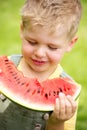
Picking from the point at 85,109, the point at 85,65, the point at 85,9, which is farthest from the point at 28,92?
the point at 85,9

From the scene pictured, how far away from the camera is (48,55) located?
8.04 ft

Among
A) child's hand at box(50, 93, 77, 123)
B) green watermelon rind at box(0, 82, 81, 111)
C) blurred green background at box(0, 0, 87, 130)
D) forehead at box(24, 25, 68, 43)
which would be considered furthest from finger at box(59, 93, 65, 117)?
blurred green background at box(0, 0, 87, 130)

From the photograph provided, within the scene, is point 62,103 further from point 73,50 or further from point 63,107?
point 73,50

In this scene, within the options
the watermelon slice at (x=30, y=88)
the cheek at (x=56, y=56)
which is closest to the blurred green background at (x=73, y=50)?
the watermelon slice at (x=30, y=88)

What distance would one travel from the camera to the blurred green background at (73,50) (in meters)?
4.28

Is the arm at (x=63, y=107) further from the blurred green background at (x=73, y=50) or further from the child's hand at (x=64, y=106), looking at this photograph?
the blurred green background at (x=73, y=50)

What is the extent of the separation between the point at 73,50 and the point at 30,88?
2.63m

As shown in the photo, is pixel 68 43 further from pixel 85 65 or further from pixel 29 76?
pixel 85 65

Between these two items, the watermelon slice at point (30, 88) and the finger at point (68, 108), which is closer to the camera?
the finger at point (68, 108)

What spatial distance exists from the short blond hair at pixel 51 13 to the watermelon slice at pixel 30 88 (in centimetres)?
26

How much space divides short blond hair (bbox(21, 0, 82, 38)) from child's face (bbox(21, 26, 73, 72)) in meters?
0.04

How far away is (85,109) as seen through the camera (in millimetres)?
4184

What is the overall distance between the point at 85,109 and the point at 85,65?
765 mm

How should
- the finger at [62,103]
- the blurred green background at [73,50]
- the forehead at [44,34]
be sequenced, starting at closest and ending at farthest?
the finger at [62,103], the forehead at [44,34], the blurred green background at [73,50]
